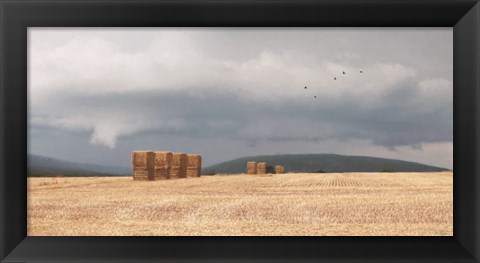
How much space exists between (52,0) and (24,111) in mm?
551

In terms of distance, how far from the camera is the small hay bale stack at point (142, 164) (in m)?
18.2

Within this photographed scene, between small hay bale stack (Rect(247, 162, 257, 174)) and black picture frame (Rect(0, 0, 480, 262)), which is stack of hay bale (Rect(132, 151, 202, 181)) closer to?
small hay bale stack (Rect(247, 162, 257, 174))

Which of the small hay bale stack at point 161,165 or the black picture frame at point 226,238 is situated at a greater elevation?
the black picture frame at point 226,238

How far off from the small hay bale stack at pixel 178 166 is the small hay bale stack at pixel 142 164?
5.53 feet

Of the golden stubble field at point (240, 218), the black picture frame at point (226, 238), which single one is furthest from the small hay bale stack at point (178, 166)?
the black picture frame at point (226, 238)

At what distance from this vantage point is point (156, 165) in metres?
18.8

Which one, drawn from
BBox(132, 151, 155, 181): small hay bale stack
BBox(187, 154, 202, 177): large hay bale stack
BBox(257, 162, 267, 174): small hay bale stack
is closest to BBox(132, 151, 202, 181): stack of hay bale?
BBox(132, 151, 155, 181): small hay bale stack

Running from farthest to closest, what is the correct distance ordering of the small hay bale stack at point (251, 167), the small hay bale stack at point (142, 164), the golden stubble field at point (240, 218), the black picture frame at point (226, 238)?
the small hay bale stack at point (251, 167), the small hay bale stack at point (142, 164), the golden stubble field at point (240, 218), the black picture frame at point (226, 238)

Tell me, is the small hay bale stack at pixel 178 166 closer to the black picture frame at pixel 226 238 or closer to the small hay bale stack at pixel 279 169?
the small hay bale stack at pixel 279 169

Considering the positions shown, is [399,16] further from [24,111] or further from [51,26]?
[24,111]

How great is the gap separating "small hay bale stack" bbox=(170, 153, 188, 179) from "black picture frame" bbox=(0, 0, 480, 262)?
17589 mm

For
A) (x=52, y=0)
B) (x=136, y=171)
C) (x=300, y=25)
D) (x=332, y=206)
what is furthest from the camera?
(x=136, y=171)

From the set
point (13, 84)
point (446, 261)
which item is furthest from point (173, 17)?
point (446, 261)

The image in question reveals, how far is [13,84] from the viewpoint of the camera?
253 centimetres
